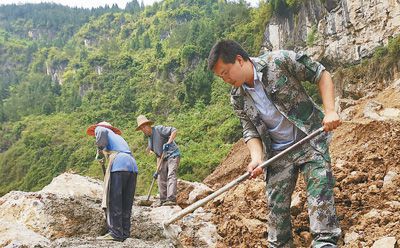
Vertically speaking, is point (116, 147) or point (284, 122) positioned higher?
point (284, 122)

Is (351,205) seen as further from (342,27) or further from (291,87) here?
(342,27)

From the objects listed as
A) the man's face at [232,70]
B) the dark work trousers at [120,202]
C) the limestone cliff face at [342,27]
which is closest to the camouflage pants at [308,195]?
the man's face at [232,70]

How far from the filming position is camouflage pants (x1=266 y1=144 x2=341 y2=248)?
3076 millimetres

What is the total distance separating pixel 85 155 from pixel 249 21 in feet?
66.3

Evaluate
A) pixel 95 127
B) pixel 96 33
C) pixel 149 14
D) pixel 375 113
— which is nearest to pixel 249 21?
pixel 375 113

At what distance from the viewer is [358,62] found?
2283 centimetres

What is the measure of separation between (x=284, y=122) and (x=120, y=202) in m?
2.76

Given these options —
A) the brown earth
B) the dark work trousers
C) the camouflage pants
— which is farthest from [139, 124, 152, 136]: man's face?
the camouflage pants

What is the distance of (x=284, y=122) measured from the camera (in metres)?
3.30

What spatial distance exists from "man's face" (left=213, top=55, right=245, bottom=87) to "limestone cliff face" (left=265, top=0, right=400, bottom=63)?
19.3 metres

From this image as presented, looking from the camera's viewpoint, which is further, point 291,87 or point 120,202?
point 120,202

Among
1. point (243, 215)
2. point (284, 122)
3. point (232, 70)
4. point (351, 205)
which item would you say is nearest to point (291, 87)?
point (284, 122)

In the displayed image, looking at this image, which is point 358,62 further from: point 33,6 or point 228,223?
point 33,6

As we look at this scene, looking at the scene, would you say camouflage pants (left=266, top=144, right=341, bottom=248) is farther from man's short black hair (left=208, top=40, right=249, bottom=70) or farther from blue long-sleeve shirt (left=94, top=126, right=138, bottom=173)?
blue long-sleeve shirt (left=94, top=126, right=138, bottom=173)
